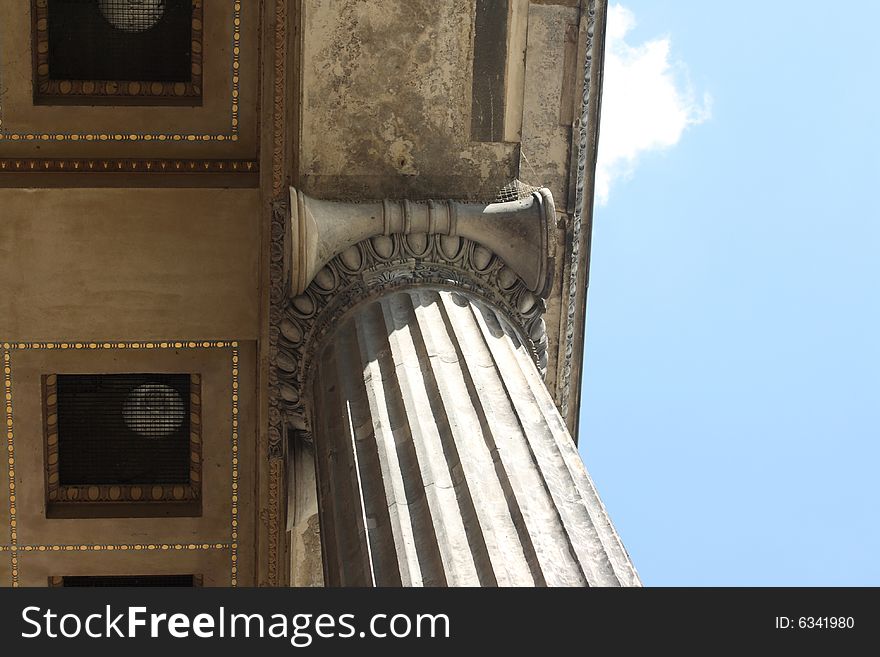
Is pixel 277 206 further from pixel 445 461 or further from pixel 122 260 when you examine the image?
pixel 445 461

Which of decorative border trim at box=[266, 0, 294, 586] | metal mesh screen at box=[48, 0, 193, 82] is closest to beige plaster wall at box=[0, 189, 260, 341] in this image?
decorative border trim at box=[266, 0, 294, 586]

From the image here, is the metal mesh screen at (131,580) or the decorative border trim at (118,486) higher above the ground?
the decorative border trim at (118,486)

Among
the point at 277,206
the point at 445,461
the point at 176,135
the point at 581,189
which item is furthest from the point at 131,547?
the point at 581,189

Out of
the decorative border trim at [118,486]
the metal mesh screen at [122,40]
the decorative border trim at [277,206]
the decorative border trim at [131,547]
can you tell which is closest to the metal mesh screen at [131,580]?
the decorative border trim at [131,547]

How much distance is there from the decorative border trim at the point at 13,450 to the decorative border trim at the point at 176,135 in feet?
6.85

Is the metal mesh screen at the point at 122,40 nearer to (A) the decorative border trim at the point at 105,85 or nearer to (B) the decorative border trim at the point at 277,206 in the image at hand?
(A) the decorative border trim at the point at 105,85

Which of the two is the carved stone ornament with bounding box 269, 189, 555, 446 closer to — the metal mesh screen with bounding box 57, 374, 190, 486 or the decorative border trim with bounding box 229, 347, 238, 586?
the decorative border trim with bounding box 229, 347, 238, 586

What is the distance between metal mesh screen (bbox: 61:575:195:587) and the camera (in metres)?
13.3

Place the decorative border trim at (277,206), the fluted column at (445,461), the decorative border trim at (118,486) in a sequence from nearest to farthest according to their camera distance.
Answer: the fluted column at (445,461) → the decorative border trim at (277,206) → the decorative border trim at (118,486)

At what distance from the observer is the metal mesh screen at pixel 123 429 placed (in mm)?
12664

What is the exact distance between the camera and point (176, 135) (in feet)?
38.8

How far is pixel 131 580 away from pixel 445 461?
6417 millimetres

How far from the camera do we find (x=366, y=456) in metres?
9.09
